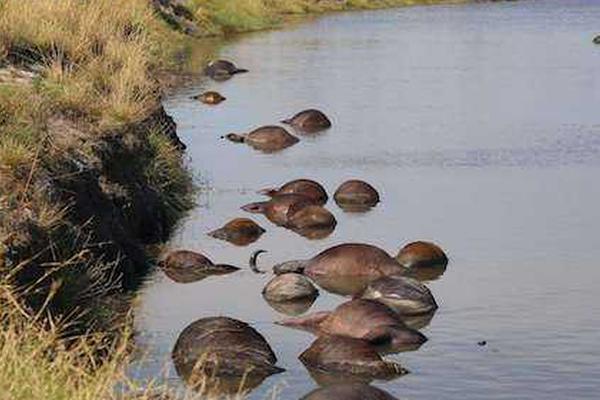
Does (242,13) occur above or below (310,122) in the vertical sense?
below

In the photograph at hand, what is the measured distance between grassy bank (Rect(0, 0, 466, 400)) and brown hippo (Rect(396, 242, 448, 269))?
2.74 meters

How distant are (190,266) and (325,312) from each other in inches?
102

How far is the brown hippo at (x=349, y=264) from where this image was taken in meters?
14.4

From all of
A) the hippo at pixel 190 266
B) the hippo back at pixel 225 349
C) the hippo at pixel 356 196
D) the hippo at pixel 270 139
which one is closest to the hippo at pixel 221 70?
the hippo at pixel 270 139

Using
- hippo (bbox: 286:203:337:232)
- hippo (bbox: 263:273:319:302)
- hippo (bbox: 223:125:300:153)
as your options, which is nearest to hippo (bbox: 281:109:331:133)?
hippo (bbox: 223:125:300:153)

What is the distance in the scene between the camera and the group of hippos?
11062 millimetres

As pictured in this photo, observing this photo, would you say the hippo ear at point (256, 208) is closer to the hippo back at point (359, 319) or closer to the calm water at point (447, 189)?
the calm water at point (447, 189)

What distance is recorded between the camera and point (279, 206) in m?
18.0

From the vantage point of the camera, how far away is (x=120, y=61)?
19.6 m

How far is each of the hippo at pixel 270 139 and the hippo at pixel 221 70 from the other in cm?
1064

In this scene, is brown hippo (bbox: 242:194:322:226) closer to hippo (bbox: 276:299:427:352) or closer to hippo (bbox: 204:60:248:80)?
hippo (bbox: 276:299:427:352)

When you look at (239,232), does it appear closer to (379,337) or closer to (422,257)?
(422,257)

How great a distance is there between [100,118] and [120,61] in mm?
3564

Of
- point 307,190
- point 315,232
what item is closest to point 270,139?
point 307,190
